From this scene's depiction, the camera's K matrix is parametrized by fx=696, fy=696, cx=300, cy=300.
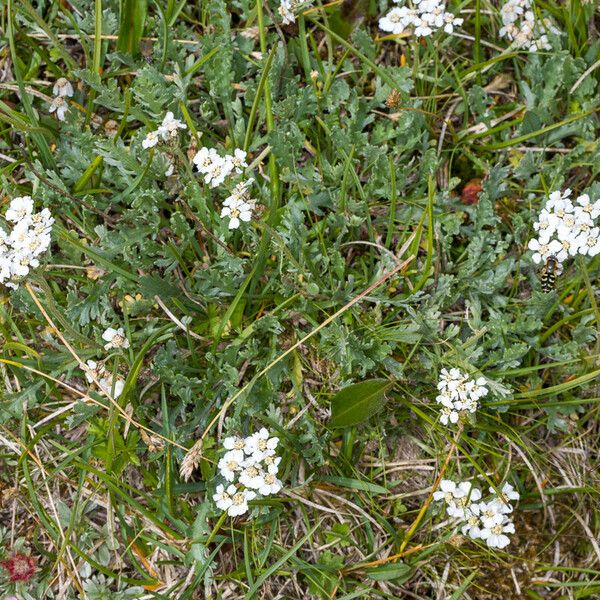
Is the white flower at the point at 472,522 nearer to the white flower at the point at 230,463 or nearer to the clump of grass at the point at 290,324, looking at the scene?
the clump of grass at the point at 290,324

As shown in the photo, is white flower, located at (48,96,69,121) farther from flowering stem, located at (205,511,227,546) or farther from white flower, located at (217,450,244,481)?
flowering stem, located at (205,511,227,546)

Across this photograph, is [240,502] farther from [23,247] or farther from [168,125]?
[168,125]

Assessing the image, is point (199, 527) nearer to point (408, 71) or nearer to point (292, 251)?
point (292, 251)

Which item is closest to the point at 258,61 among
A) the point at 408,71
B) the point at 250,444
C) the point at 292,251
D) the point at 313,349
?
the point at 408,71

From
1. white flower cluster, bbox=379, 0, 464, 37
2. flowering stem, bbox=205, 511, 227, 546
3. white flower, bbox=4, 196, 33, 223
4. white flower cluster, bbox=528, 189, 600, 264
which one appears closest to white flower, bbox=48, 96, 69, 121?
white flower, bbox=4, 196, 33, 223

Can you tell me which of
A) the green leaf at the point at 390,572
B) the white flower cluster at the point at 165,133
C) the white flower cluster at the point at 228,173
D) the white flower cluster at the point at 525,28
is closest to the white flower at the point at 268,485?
the green leaf at the point at 390,572

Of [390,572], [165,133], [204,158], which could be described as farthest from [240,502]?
[165,133]
